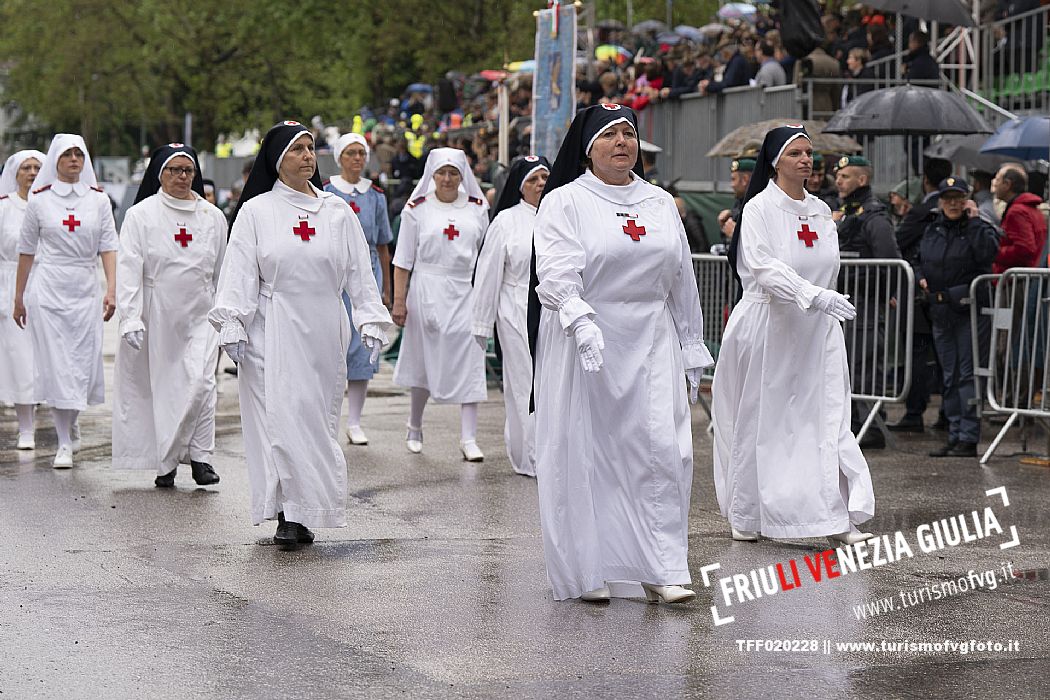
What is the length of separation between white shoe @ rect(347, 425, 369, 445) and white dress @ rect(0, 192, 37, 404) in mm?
2159

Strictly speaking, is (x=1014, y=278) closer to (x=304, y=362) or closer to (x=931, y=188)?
(x=931, y=188)

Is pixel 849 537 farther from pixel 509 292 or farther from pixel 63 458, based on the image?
pixel 63 458

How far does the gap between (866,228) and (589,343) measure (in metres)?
5.80

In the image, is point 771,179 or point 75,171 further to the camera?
point 75,171

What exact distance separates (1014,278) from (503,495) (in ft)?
12.5

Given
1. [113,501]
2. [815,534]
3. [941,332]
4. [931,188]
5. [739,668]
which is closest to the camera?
[739,668]

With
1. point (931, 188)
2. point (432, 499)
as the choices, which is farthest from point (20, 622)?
point (931, 188)

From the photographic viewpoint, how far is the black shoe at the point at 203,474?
10.6 meters

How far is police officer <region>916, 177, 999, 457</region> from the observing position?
12320 mm

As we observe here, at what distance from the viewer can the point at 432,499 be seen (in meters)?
10.2

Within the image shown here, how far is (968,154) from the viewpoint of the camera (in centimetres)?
1686

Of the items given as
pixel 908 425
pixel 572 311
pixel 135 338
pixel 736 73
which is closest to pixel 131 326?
pixel 135 338

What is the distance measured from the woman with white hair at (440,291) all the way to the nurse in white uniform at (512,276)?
0.70 meters

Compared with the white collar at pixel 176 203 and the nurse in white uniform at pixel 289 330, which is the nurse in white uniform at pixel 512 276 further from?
the nurse in white uniform at pixel 289 330
